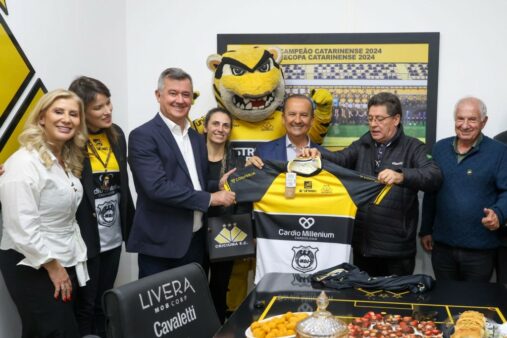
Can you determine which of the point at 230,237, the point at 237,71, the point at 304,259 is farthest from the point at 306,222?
the point at 237,71

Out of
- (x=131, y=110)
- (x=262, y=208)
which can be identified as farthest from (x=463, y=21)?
(x=131, y=110)

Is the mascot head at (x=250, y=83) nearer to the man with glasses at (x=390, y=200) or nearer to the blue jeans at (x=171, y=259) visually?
the man with glasses at (x=390, y=200)

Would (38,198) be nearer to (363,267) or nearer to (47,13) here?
(47,13)

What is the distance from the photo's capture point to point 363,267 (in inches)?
119

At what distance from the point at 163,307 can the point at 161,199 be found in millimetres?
885

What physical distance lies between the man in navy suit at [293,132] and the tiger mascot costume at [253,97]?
1.07ft

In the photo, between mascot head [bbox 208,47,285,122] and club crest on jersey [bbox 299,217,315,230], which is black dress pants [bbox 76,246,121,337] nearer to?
club crest on jersey [bbox 299,217,315,230]

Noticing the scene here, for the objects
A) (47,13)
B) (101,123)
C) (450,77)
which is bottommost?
(101,123)

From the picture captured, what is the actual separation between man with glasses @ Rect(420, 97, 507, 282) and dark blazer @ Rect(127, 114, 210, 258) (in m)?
1.41

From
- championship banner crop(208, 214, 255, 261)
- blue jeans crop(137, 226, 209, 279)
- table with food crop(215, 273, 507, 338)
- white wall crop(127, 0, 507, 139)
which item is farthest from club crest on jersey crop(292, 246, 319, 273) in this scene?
Answer: white wall crop(127, 0, 507, 139)

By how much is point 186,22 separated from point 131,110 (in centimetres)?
82

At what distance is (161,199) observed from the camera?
8.42ft

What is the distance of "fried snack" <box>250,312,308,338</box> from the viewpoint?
1612mm

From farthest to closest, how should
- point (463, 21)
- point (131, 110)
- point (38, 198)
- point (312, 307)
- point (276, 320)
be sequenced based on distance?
point (131, 110) → point (463, 21) → point (38, 198) → point (312, 307) → point (276, 320)
